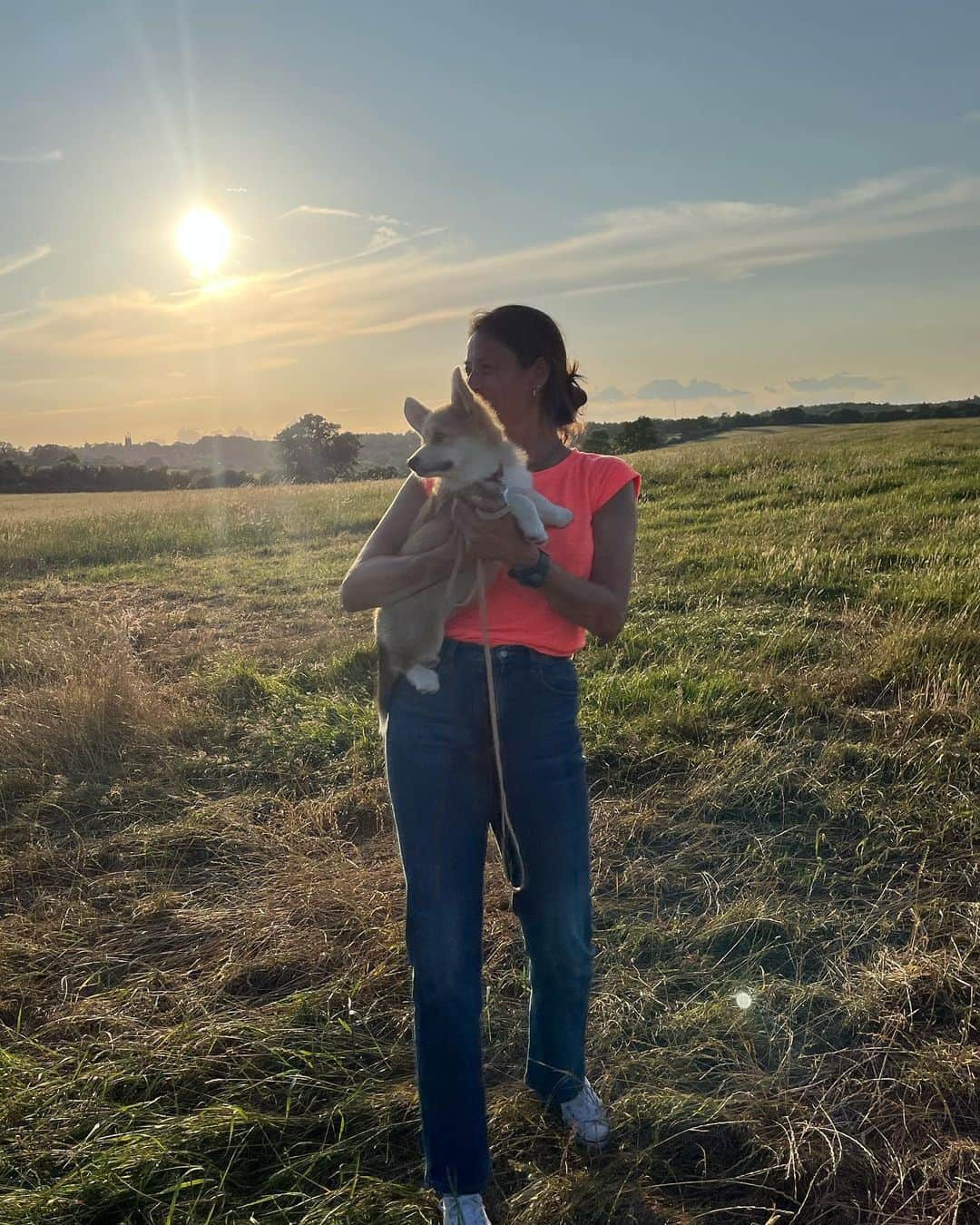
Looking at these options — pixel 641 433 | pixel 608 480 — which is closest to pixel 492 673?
pixel 608 480

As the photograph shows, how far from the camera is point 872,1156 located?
8.42 feet

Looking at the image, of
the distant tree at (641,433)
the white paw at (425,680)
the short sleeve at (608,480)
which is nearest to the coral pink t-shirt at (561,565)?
the short sleeve at (608,480)

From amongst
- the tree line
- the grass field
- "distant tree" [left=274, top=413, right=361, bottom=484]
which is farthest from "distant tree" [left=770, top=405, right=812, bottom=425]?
the grass field

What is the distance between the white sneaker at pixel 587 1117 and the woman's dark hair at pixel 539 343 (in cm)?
213

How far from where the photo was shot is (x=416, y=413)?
3.13m

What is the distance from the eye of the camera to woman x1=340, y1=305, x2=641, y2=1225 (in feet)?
7.64

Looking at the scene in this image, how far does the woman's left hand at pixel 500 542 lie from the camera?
241 centimetres

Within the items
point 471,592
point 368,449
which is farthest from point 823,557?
point 368,449

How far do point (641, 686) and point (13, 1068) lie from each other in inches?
161

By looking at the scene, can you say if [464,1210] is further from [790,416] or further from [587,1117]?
[790,416]

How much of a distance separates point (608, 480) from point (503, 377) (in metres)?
0.47

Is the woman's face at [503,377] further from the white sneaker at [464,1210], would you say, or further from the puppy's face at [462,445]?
the white sneaker at [464,1210]

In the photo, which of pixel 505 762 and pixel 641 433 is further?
pixel 641 433

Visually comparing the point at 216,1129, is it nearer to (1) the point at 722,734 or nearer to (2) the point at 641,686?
(1) the point at 722,734
